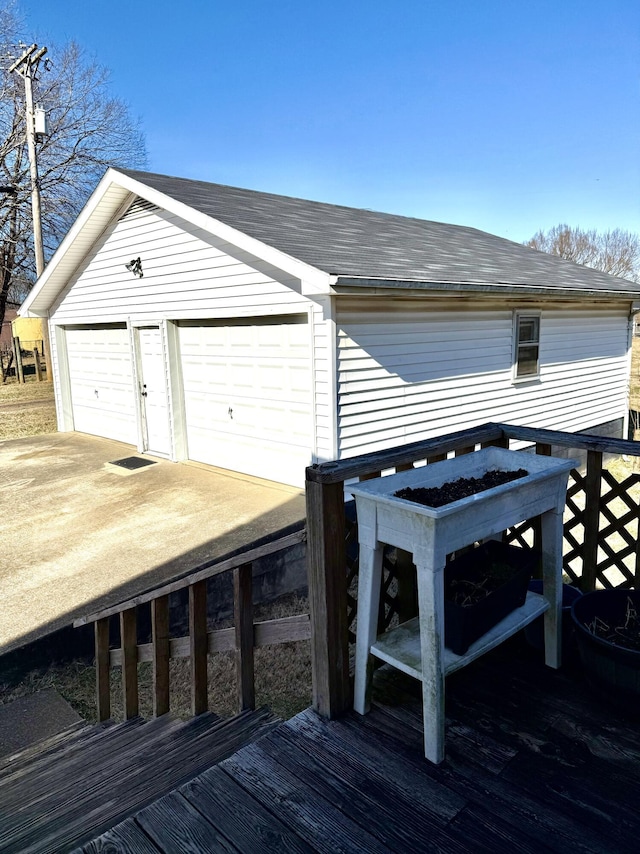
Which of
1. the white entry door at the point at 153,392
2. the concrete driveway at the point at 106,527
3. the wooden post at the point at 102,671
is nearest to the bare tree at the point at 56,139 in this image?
the white entry door at the point at 153,392

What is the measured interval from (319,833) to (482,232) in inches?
561

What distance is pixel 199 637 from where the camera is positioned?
109 inches

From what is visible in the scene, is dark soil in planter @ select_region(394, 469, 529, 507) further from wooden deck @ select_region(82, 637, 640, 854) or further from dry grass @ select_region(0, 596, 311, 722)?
dry grass @ select_region(0, 596, 311, 722)

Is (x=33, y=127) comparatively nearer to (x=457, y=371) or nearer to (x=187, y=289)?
(x=187, y=289)

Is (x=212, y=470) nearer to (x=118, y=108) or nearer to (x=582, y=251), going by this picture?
(x=118, y=108)

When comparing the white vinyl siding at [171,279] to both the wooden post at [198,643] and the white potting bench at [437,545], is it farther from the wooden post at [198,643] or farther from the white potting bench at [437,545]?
the white potting bench at [437,545]

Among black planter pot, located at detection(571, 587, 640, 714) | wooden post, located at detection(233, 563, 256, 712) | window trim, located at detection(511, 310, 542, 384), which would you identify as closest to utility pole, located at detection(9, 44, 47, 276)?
window trim, located at detection(511, 310, 542, 384)

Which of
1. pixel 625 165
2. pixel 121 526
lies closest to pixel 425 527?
pixel 121 526

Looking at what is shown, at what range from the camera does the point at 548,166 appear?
34.1 meters

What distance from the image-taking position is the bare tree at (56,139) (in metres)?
20.5

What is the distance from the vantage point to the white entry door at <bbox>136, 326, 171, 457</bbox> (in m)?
8.61

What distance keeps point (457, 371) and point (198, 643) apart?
588cm

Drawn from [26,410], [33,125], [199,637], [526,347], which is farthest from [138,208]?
[33,125]

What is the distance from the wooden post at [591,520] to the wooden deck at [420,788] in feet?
2.33
